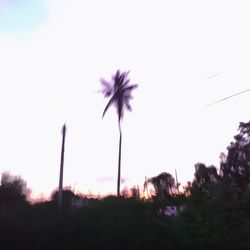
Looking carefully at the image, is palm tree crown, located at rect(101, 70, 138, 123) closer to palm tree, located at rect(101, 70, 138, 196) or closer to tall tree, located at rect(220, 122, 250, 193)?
palm tree, located at rect(101, 70, 138, 196)

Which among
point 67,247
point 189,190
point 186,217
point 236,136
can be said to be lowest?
point 67,247

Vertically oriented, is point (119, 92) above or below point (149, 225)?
above

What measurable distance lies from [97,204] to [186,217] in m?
5.11

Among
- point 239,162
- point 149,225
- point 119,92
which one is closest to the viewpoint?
point 149,225

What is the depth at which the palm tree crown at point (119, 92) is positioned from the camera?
145 feet

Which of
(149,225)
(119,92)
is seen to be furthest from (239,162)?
(119,92)

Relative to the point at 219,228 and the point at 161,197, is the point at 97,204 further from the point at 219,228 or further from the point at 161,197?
the point at 219,228

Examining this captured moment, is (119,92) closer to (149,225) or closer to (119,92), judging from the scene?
(119,92)

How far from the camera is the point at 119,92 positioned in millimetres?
44406

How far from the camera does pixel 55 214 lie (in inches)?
851

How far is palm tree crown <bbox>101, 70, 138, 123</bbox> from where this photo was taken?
44344mm

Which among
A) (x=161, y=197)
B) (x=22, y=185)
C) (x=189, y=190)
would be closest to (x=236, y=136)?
(x=161, y=197)

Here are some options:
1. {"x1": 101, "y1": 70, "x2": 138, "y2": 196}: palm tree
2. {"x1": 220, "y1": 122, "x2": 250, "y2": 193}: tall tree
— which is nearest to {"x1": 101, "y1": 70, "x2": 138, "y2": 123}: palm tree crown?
{"x1": 101, "y1": 70, "x2": 138, "y2": 196}: palm tree

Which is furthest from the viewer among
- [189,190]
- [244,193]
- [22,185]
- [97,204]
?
[22,185]
